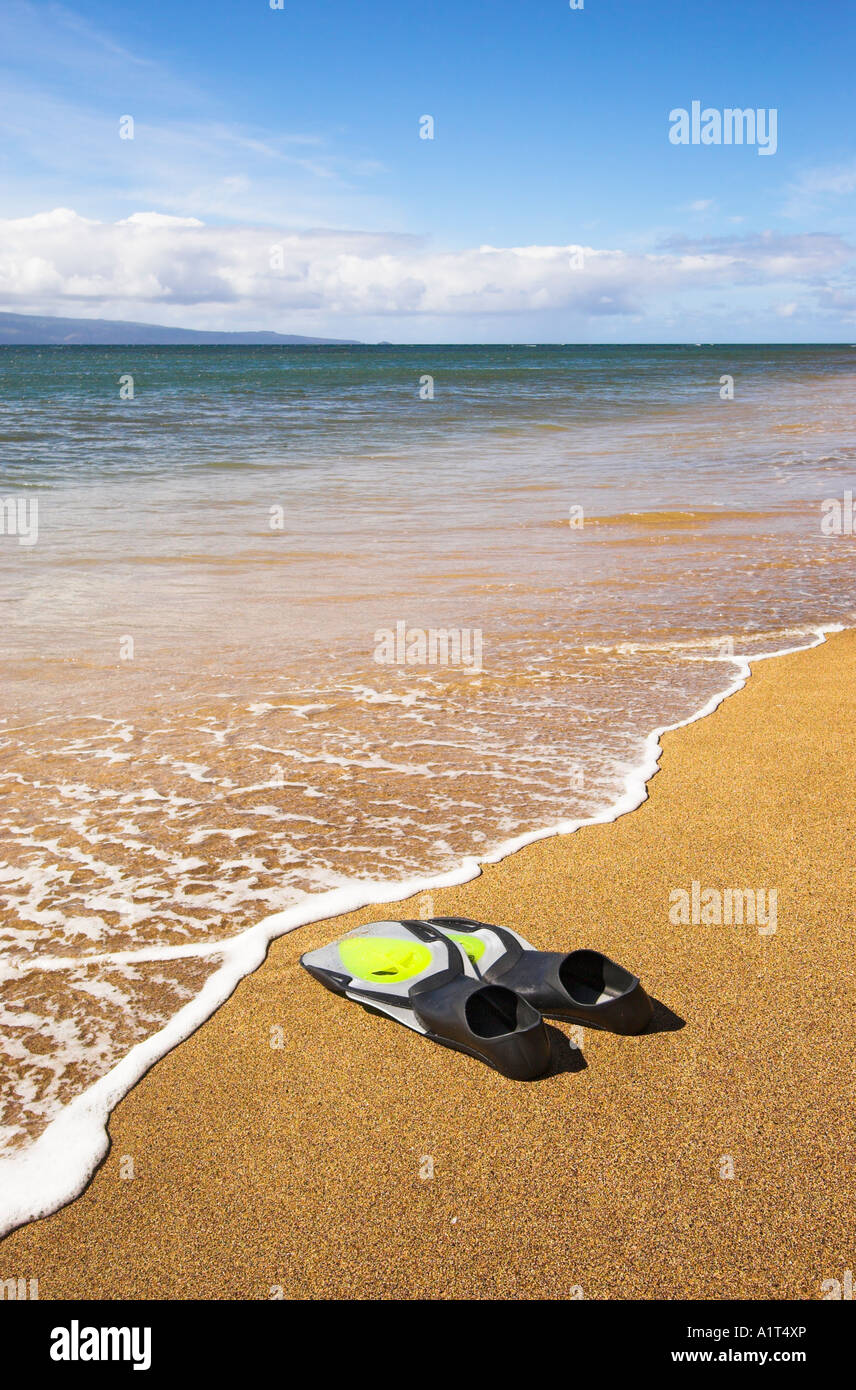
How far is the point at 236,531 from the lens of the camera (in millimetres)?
10391

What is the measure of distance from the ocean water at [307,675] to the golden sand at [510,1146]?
0.35m

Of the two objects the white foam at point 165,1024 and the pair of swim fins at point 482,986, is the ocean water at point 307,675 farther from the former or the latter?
the pair of swim fins at point 482,986

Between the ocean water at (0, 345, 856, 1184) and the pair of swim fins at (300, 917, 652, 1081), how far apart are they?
53 centimetres

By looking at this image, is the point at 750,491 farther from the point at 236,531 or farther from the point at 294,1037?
the point at 294,1037

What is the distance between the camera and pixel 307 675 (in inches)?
229

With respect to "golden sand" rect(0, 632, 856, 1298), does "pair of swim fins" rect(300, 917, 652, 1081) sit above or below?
above

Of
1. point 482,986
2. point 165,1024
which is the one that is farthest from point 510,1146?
point 165,1024

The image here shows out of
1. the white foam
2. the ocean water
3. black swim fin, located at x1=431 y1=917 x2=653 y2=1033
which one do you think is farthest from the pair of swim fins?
the ocean water

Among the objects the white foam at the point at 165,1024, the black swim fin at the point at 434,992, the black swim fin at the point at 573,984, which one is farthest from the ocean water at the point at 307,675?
the black swim fin at the point at 573,984

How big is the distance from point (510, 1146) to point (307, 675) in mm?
3816

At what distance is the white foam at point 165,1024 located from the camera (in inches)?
87.7

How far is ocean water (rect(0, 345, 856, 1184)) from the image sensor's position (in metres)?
3.31

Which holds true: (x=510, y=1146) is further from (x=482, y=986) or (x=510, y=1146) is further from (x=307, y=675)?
(x=307, y=675)

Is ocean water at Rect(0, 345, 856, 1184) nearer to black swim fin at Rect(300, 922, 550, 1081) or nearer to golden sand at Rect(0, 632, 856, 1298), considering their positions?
golden sand at Rect(0, 632, 856, 1298)
